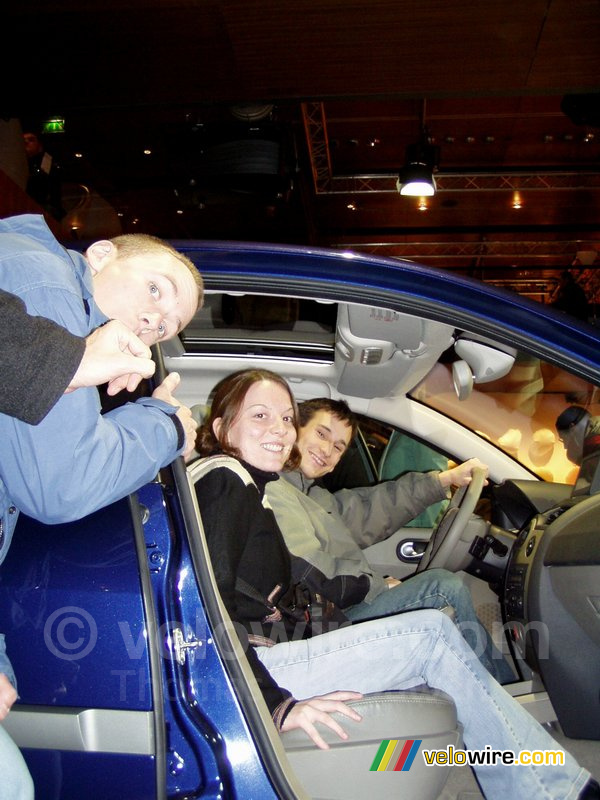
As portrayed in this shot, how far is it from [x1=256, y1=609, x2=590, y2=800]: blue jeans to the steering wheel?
0.65m

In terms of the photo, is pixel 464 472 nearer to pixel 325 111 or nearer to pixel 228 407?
pixel 228 407

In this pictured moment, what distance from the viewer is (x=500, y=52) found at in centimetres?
470

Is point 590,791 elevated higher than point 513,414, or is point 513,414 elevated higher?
point 513,414

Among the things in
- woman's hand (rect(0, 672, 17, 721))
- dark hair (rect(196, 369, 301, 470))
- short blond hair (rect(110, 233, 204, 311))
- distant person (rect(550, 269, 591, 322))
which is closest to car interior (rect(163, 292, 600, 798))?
dark hair (rect(196, 369, 301, 470))

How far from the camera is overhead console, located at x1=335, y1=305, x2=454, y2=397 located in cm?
189

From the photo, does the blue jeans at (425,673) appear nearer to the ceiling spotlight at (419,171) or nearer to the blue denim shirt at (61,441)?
the blue denim shirt at (61,441)

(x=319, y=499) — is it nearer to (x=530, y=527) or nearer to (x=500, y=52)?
(x=530, y=527)

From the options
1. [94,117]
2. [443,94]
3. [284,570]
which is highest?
[94,117]

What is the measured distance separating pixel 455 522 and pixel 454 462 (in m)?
0.36

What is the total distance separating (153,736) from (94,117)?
698 cm

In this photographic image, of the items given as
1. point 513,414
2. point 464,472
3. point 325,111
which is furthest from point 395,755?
point 325,111

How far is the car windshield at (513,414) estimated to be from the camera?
208cm

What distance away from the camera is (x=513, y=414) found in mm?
2391

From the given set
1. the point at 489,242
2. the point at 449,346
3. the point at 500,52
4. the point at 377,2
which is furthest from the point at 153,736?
the point at 489,242
